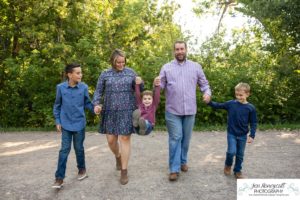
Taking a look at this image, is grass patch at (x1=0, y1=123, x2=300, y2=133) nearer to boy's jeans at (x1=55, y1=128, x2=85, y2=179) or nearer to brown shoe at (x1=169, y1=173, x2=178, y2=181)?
brown shoe at (x1=169, y1=173, x2=178, y2=181)

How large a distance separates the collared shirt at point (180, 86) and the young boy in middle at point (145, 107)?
1.00ft

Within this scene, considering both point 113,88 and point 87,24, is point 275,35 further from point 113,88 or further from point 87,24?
point 113,88

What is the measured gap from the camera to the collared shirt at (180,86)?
5648mm

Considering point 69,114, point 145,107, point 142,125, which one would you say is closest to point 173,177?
point 142,125

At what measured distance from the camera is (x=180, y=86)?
565 cm

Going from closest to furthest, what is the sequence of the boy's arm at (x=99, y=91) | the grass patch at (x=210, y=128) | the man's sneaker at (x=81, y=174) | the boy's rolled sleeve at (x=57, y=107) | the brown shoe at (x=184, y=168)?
the boy's rolled sleeve at (x=57, y=107) → the boy's arm at (x=99, y=91) → the man's sneaker at (x=81, y=174) → the brown shoe at (x=184, y=168) → the grass patch at (x=210, y=128)

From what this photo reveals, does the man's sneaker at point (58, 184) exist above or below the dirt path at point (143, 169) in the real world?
above

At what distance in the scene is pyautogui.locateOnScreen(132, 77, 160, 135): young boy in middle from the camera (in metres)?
5.33

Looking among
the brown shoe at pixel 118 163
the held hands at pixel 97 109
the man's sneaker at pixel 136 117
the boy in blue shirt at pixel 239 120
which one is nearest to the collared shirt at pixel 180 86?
the boy in blue shirt at pixel 239 120

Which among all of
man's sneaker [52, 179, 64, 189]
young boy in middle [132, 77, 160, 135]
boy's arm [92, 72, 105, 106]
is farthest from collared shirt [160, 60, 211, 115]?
man's sneaker [52, 179, 64, 189]

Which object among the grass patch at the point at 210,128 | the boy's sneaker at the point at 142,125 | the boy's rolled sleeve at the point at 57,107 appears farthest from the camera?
the grass patch at the point at 210,128

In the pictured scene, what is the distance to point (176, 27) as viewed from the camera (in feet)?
44.9

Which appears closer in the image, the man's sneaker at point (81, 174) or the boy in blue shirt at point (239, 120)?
the boy in blue shirt at point (239, 120)

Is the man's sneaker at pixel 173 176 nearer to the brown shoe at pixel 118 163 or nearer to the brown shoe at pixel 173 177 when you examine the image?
the brown shoe at pixel 173 177
